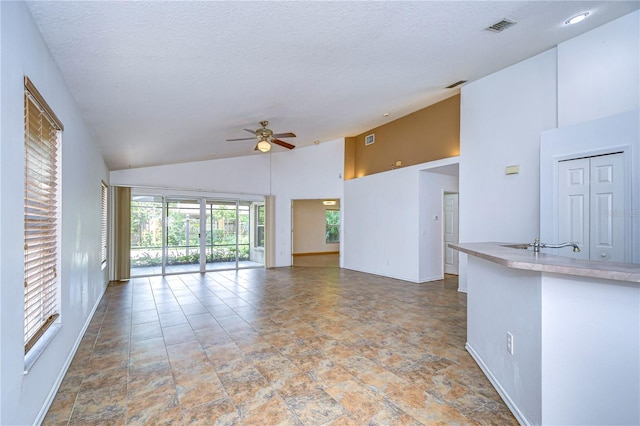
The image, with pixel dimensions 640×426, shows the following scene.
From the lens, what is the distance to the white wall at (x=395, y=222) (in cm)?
679

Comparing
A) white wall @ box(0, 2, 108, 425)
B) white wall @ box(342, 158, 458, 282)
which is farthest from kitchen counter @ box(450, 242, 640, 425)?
white wall @ box(342, 158, 458, 282)

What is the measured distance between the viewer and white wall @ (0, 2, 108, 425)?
1.59 metres

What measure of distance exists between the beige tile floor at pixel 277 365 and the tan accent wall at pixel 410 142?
3.05 m

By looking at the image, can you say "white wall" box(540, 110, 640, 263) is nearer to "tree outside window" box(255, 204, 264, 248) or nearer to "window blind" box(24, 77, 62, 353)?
"window blind" box(24, 77, 62, 353)

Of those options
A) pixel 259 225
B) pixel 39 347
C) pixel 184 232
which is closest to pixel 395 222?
pixel 259 225

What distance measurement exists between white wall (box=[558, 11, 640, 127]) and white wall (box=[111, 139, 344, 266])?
5585 mm

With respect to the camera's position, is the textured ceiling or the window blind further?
the textured ceiling

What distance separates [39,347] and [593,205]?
5.67 metres

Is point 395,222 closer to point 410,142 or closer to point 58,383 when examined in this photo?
point 410,142

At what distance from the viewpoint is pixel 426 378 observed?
2717 mm

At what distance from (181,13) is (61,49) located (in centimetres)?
99

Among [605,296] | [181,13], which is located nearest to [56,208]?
[181,13]

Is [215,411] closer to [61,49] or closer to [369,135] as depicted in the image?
[61,49]

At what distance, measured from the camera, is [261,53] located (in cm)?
293
